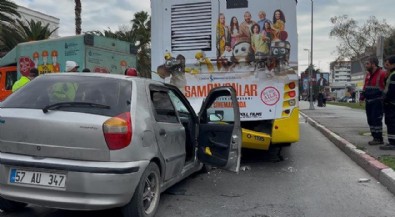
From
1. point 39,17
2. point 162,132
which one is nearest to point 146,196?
point 162,132

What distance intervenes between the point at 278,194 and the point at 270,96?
2134 mm

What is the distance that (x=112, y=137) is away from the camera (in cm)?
410

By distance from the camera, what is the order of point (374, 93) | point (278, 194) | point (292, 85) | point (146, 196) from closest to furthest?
1. point (146, 196)
2. point (278, 194)
3. point (292, 85)
4. point (374, 93)

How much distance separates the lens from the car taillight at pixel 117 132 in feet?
13.4

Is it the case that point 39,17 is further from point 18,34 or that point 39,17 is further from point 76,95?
point 76,95

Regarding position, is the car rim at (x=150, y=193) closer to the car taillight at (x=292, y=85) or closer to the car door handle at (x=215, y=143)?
the car door handle at (x=215, y=143)

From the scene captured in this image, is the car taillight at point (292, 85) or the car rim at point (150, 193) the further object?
the car taillight at point (292, 85)

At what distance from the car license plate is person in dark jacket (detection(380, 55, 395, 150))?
668 cm

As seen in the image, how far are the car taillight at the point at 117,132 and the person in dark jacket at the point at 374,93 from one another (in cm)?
640

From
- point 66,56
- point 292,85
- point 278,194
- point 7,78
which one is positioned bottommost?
point 278,194

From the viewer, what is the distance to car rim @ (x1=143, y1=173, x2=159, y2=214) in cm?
464

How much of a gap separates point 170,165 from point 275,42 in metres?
3.44

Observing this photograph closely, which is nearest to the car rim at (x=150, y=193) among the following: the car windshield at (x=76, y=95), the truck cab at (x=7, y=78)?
the car windshield at (x=76, y=95)

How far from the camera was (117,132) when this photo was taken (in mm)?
4113
